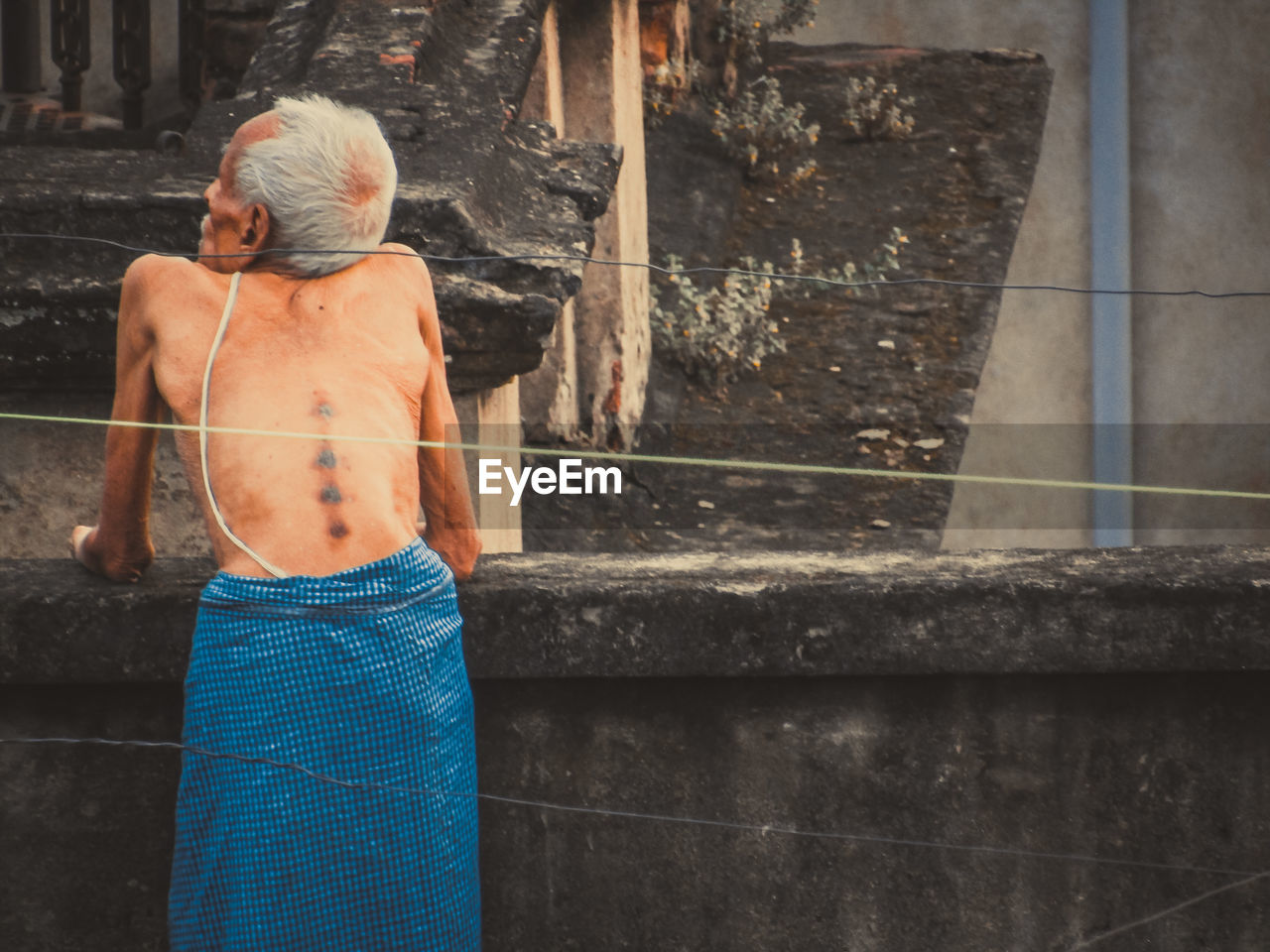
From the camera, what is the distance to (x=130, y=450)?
2.11 metres

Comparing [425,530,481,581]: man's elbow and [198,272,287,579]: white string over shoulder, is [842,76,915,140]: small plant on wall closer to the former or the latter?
[425,530,481,581]: man's elbow

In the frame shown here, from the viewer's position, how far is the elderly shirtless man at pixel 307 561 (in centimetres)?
188

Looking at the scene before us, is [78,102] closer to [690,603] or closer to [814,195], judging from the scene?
[814,195]

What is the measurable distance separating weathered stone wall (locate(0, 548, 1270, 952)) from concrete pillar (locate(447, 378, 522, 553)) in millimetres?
738

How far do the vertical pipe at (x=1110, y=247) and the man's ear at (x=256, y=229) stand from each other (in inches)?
301

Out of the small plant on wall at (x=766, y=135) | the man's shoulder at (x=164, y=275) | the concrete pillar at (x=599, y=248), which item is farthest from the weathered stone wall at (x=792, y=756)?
the small plant on wall at (x=766, y=135)

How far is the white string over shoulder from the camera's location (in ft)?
6.39

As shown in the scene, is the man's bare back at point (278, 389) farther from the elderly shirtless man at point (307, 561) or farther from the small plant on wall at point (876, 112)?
the small plant on wall at point (876, 112)

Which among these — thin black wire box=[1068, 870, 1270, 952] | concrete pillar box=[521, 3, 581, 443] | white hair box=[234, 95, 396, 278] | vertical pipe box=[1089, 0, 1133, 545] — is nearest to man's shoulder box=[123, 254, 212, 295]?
white hair box=[234, 95, 396, 278]

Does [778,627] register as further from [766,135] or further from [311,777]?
[766,135]

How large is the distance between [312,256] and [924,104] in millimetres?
6959

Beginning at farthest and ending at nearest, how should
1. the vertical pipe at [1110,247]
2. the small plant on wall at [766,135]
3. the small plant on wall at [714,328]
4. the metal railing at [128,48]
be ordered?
the vertical pipe at [1110,247]
the small plant on wall at [766,135]
the small plant on wall at [714,328]
the metal railing at [128,48]

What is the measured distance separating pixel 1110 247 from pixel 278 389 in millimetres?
7846

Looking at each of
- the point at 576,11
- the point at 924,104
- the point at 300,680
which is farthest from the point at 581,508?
the point at 924,104
